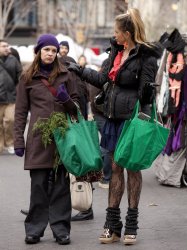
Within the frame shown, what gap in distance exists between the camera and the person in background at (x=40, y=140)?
26.2 feet

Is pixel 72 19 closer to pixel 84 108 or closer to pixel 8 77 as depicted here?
pixel 8 77

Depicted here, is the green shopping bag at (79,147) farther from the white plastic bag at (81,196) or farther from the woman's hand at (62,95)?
the white plastic bag at (81,196)

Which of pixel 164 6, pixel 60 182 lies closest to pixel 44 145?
pixel 60 182

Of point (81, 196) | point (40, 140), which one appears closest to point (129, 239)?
point (81, 196)

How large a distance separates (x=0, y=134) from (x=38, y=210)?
839 centimetres

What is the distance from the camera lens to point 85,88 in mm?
9031

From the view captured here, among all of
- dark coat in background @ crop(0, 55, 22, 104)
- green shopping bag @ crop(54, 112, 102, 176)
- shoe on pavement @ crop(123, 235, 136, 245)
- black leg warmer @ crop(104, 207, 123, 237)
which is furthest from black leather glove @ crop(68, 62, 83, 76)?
dark coat in background @ crop(0, 55, 22, 104)

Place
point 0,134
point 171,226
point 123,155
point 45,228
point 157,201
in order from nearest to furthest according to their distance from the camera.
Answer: point 123,155 < point 45,228 < point 171,226 < point 157,201 < point 0,134

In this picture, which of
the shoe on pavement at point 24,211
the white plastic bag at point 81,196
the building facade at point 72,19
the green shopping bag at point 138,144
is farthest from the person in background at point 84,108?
the building facade at point 72,19

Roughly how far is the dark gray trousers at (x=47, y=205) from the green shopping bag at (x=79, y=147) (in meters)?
0.29

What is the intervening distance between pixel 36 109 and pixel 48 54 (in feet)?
1.60

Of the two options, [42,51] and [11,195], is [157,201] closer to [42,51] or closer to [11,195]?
[11,195]

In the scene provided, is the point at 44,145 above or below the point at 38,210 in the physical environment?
above

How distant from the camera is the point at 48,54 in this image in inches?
314
